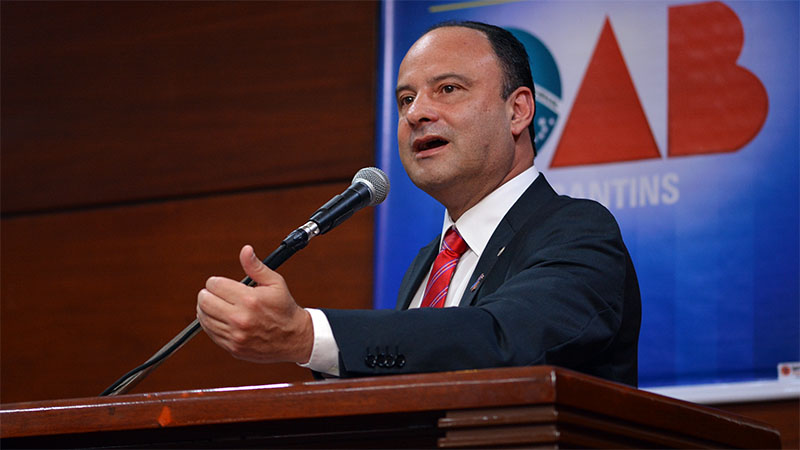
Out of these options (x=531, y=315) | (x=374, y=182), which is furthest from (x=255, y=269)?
(x=374, y=182)

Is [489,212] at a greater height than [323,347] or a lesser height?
greater

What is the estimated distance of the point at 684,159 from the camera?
100 inches

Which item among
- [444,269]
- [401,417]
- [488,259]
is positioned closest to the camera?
[401,417]

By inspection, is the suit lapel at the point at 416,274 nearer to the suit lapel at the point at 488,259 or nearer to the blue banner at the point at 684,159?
the suit lapel at the point at 488,259

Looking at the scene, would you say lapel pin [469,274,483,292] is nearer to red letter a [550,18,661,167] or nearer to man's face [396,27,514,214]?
man's face [396,27,514,214]

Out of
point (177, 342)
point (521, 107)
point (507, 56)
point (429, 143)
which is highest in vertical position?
point (507, 56)

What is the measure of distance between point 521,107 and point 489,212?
283 mm

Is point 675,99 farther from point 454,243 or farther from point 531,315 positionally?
point 531,315

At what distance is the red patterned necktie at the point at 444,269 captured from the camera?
192 cm

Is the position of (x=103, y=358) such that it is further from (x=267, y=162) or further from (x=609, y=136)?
(x=609, y=136)

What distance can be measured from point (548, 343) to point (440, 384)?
13.1 inches

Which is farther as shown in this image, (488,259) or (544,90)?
(544,90)

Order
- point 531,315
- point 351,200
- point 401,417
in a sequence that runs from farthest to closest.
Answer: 1. point 351,200
2. point 531,315
3. point 401,417

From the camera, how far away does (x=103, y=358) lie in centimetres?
329
